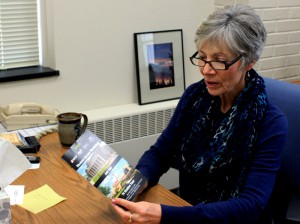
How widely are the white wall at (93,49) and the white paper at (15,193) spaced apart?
101 cm

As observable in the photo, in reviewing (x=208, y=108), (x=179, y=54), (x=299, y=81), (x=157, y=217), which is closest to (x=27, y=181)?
(x=157, y=217)

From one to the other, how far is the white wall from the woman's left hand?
1.34m

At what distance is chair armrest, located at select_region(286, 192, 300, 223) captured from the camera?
1479mm

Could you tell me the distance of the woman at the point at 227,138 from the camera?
1282 millimetres

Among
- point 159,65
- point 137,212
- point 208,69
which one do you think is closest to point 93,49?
point 159,65

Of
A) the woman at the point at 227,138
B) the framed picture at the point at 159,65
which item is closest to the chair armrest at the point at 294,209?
the woman at the point at 227,138

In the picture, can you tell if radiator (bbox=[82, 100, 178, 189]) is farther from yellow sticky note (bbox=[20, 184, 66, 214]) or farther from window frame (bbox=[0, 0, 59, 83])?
yellow sticky note (bbox=[20, 184, 66, 214])

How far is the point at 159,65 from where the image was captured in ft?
8.94

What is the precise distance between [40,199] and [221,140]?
0.64 metres

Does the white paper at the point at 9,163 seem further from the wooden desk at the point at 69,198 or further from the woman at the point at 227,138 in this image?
the woman at the point at 227,138

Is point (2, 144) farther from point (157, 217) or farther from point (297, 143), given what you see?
point (297, 143)

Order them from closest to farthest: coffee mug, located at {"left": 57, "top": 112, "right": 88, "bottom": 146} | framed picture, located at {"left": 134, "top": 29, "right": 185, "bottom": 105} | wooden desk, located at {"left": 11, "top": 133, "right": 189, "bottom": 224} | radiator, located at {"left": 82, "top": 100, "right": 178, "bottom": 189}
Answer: wooden desk, located at {"left": 11, "top": 133, "right": 189, "bottom": 224} < coffee mug, located at {"left": 57, "top": 112, "right": 88, "bottom": 146} < radiator, located at {"left": 82, "top": 100, "right": 178, "bottom": 189} < framed picture, located at {"left": 134, "top": 29, "right": 185, "bottom": 105}

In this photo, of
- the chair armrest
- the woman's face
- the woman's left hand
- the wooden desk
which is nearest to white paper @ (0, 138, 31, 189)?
the wooden desk

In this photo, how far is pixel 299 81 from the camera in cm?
309
